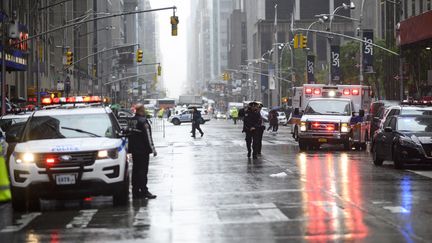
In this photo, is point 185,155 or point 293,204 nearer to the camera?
point 293,204

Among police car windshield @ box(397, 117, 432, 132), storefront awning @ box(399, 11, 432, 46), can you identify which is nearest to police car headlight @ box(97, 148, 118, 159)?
police car windshield @ box(397, 117, 432, 132)

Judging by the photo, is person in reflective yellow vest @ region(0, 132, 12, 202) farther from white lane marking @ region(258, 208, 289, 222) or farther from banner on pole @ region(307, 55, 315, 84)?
banner on pole @ region(307, 55, 315, 84)

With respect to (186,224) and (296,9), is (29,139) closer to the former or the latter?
(186,224)

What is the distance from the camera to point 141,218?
13062 millimetres

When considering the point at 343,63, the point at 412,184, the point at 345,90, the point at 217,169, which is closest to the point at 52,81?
the point at 343,63

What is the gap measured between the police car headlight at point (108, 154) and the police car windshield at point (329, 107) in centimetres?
1956

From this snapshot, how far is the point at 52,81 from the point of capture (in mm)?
83938

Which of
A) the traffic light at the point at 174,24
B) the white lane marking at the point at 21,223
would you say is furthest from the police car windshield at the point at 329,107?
the white lane marking at the point at 21,223

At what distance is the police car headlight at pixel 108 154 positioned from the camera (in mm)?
14427

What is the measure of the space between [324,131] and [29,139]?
1858cm

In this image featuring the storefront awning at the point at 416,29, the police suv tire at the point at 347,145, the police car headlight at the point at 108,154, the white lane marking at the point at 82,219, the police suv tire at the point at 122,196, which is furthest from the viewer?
the storefront awning at the point at 416,29

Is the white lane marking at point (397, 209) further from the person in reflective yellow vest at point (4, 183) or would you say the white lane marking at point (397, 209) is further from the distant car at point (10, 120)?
the distant car at point (10, 120)

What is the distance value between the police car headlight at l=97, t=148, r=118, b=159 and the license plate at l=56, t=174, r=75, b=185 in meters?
0.57

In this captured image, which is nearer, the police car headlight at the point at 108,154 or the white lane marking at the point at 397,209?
the white lane marking at the point at 397,209
